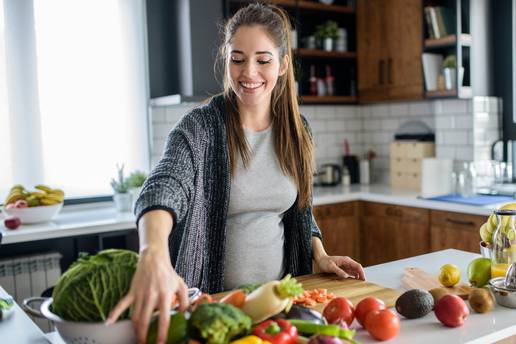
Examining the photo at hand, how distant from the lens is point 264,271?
1.89 meters

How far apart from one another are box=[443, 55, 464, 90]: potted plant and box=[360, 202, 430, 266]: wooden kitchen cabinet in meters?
0.89

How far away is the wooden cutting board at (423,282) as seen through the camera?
167cm

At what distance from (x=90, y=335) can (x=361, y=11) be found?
158 inches

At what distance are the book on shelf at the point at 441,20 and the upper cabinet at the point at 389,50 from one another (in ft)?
0.31

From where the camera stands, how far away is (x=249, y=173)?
1867 mm

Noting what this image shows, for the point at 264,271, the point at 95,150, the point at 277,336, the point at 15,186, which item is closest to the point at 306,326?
the point at 277,336

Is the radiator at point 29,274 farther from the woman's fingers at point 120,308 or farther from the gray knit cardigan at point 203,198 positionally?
the woman's fingers at point 120,308

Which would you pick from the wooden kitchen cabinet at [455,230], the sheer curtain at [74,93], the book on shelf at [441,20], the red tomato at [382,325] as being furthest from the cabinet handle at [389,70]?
the red tomato at [382,325]

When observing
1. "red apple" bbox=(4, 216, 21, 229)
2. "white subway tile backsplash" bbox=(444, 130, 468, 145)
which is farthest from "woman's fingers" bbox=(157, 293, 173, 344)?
"white subway tile backsplash" bbox=(444, 130, 468, 145)

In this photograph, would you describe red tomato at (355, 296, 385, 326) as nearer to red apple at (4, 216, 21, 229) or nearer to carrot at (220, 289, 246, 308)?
carrot at (220, 289, 246, 308)

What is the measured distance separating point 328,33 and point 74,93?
2034 mm

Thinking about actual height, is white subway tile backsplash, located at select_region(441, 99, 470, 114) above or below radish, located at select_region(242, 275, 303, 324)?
above

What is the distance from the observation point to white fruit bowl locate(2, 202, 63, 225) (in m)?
3.24

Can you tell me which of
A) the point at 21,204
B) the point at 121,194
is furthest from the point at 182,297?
the point at 121,194
